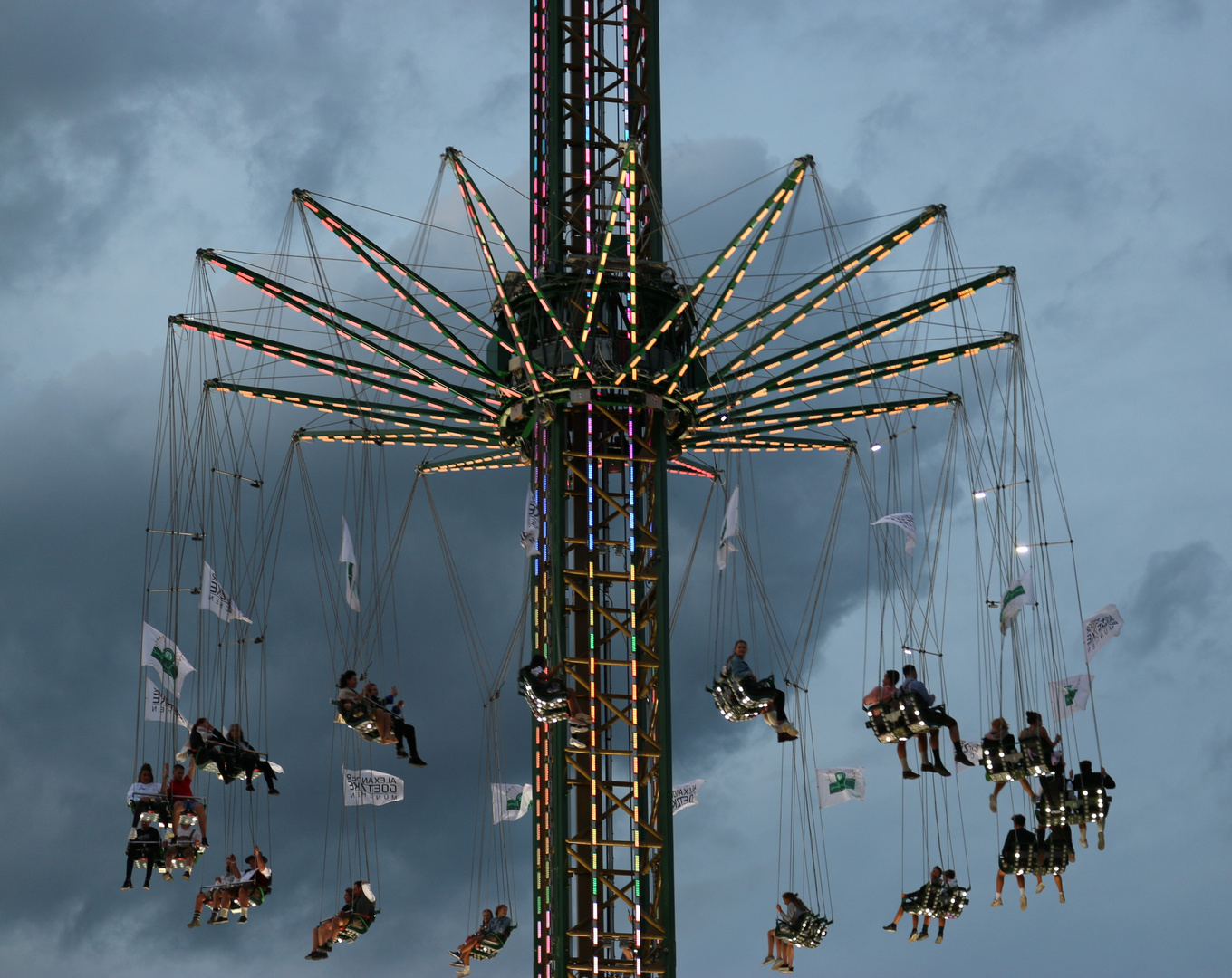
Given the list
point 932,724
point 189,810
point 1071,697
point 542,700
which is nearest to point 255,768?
point 189,810

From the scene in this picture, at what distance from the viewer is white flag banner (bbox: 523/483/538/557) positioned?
31609 millimetres

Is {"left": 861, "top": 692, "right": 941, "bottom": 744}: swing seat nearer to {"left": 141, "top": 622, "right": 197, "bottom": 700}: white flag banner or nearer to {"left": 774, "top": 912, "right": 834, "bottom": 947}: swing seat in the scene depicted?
{"left": 774, "top": 912, "right": 834, "bottom": 947}: swing seat

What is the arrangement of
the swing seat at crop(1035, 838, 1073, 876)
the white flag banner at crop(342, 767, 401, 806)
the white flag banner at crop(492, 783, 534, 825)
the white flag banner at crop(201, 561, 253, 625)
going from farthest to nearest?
the white flag banner at crop(492, 783, 534, 825), the white flag banner at crop(342, 767, 401, 806), the white flag banner at crop(201, 561, 253, 625), the swing seat at crop(1035, 838, 1073, 876)

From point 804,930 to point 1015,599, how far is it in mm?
6649

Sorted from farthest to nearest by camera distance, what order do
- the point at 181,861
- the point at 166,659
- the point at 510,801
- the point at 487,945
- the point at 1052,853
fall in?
the point at 510,801, the point at 487,945, the point at 166,659, the point at 1052,853, the point at 181,861

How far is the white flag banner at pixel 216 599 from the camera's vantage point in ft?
98.9

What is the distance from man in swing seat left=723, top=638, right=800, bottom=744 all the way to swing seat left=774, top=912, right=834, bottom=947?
372cm

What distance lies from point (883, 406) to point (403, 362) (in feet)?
28.7

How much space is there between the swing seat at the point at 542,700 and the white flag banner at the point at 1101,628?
836 cm

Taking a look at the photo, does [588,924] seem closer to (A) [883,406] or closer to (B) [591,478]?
(B) [591,478]

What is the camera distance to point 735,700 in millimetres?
29688

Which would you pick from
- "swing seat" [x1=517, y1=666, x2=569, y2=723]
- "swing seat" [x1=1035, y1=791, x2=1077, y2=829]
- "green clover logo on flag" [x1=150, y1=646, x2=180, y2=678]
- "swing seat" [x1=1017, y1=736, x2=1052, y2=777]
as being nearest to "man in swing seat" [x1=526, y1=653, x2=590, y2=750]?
"swing seat" [x1=517, y1=666, x2=569, y2=723]

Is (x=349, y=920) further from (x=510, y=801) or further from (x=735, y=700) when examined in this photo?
(x=735, y=700)

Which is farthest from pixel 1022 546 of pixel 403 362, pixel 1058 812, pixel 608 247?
pixel 403 362
